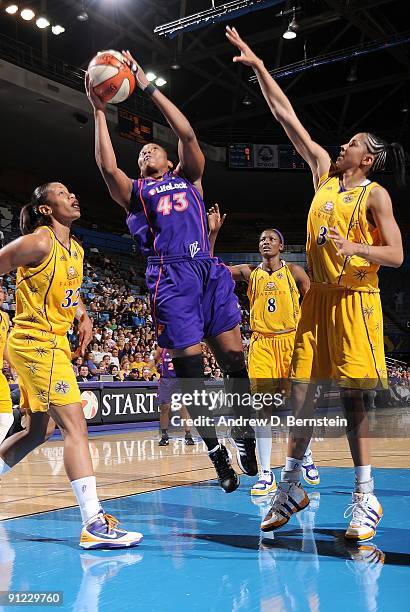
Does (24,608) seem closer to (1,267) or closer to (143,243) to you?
(1,267)

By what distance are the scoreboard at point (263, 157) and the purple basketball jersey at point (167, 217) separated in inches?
763

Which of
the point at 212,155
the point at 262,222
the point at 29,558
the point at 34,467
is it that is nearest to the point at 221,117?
the point at 212,155

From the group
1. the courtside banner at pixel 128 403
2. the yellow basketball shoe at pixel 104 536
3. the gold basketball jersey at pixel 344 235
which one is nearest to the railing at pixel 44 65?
the courtside banner at pixel 128 403

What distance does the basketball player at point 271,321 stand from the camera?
18.7 feet

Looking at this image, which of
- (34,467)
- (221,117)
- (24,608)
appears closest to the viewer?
(24,608)

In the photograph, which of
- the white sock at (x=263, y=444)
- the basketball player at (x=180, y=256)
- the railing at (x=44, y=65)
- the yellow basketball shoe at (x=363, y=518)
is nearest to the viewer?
the yellow basketball shoe at (x=363, y=518)

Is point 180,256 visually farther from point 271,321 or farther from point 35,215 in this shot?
point 271,321

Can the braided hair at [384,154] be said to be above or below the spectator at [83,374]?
above

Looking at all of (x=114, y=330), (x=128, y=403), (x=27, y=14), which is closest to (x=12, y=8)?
(x=27, y=14)

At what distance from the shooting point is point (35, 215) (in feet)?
13.1

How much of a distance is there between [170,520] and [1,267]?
2025 millimetres

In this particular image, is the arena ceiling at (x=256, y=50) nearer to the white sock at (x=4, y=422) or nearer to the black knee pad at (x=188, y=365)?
the white sock at (x=4, y=422)

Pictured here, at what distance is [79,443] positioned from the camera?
3.64 meters

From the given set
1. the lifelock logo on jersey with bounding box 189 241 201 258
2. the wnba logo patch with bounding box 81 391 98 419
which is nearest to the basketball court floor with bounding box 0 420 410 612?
the lifelock logo on jersey with bounding box 189 241 201 258
